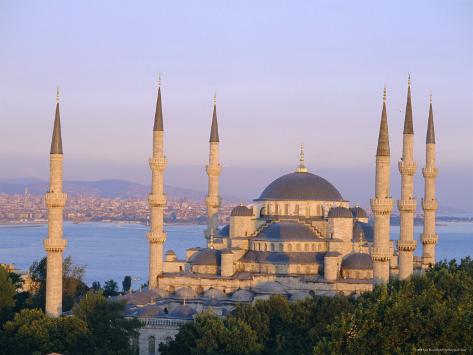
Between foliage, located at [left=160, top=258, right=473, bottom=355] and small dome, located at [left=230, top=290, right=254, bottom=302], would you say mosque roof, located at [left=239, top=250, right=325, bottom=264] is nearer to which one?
small dome, located at [left=230, top=290, right=254, bottom=302]

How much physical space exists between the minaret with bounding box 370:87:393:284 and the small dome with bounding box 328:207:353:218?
7.45 m

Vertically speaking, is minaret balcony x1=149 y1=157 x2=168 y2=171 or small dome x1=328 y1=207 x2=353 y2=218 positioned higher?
minaret balcony x1=149 y1=157 x2=168 y2=171

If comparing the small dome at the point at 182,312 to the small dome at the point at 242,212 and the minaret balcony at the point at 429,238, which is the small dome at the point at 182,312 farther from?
the minaret balcony at the point at 429,238

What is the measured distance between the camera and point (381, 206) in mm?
36812

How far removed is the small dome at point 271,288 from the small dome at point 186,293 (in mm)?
2263

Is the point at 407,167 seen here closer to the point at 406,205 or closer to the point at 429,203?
the point at 406,205

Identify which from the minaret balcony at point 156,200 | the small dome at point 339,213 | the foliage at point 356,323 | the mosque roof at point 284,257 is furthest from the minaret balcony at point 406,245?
the minaret balcony at point 156,200

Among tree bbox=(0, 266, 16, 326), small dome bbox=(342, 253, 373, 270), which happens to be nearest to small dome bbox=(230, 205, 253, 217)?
small dome bbox=(342, 253, 373, 270)

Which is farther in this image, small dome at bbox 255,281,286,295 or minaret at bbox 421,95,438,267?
minaret at bbox 421,95,438,267

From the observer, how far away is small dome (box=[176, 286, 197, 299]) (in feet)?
136

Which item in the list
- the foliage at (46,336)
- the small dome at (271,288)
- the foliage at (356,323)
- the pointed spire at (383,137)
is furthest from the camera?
the small dome at (271,288)

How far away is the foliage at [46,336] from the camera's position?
103 ft

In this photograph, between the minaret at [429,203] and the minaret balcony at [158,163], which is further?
the minaret at [429,203]

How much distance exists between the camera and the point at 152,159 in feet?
145
